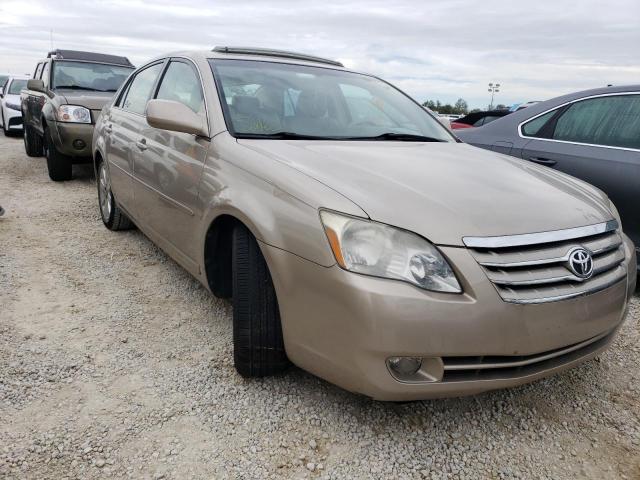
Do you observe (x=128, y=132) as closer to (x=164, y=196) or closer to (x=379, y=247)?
(x=164, y=196)

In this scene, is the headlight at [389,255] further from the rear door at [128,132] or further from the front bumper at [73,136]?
the front bumper at [73,136]

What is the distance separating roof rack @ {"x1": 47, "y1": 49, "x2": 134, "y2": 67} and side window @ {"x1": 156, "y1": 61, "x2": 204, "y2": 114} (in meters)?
5.28

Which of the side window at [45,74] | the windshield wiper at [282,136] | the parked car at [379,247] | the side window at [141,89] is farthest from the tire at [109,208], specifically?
the side window at [45,74]

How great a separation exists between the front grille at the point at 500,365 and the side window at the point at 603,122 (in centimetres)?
219

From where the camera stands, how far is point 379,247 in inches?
71.6

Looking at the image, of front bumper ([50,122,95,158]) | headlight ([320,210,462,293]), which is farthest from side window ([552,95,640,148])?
front bumper ([50,122,95,158])

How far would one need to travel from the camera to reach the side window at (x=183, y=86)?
2.94 m

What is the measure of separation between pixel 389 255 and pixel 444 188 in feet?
1.58

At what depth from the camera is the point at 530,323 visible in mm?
1799

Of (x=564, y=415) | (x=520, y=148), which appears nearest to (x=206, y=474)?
(x=564, y=415)

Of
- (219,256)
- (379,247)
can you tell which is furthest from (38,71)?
(379,247)

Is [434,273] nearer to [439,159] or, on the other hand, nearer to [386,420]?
[386,420]

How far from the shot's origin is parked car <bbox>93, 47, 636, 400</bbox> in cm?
178

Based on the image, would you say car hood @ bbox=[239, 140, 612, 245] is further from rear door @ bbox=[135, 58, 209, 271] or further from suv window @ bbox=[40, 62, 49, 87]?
suv window @ bbox=[40, 62, 49, 87]
